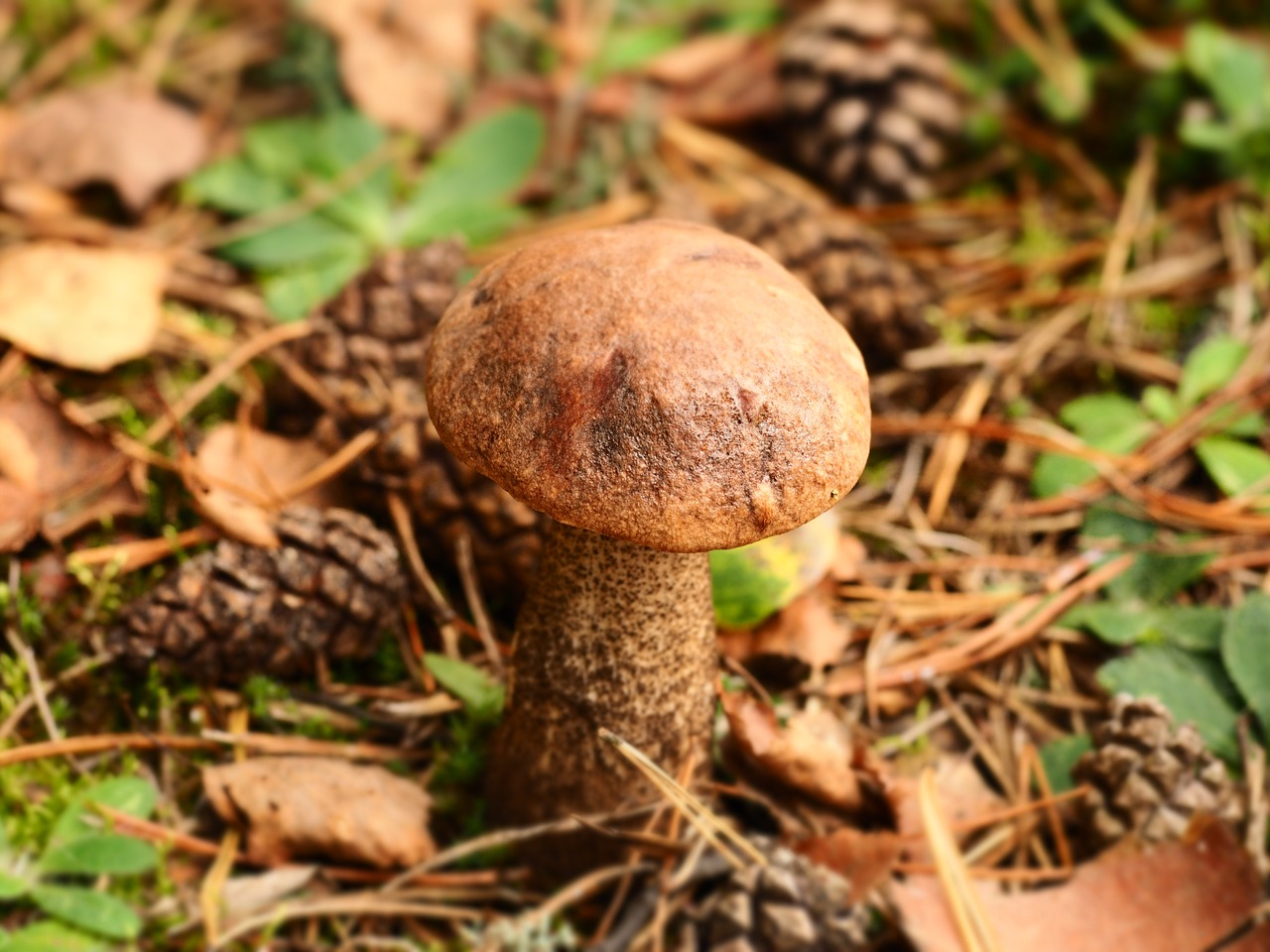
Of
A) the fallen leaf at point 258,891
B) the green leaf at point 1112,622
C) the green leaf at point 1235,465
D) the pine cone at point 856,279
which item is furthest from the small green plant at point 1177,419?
the fallen leaf at point 258,891

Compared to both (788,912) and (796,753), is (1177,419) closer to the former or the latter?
(796,753)

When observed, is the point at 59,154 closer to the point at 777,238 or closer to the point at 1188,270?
the point at 777,238

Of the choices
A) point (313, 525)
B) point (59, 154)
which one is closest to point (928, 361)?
point (313, 525)

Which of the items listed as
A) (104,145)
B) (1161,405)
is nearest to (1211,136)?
(1161,405)

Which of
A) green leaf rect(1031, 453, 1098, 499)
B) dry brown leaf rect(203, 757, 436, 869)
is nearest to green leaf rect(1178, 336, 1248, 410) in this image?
green leaf rect(1031, 453, 1098, 499)

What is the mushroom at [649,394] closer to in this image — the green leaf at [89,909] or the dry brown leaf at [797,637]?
the dry brown leaf at [797,637]

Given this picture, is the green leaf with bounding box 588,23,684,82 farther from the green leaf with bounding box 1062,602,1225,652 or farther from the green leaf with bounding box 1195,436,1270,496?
the green leaf with bounding box 1062,602,1225,652

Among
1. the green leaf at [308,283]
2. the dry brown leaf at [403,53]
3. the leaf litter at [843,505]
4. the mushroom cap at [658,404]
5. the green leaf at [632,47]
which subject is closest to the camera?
the mushroom cap at [658,404]
